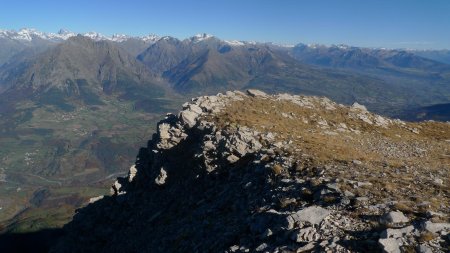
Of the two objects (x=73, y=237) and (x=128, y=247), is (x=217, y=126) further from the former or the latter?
(x=73, y=237)

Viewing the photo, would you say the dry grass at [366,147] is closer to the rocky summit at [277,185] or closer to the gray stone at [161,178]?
the rocky summit at [277,185]

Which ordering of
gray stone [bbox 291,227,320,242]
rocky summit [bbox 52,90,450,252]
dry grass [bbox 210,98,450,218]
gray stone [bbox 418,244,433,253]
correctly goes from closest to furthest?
gray stone [bbox 418,244,433,253]
gray stone [bbox 291,227,320,242]
rocky summit [bbox 52,90,450,252]
dry grass [bbox 210,98,450,218]

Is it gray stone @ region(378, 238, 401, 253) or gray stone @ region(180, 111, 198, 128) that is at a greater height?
gray stone @ region(378, 238, 401, 253)

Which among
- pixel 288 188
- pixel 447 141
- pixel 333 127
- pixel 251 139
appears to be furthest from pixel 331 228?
pixel 447 141

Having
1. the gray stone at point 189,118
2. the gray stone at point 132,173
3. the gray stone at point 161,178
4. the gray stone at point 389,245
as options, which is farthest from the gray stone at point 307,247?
the gray stone at point 132,173

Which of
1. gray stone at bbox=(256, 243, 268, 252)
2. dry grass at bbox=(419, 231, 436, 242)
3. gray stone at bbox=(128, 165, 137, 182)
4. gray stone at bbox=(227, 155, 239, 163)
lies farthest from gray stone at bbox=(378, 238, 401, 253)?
gray stone at bbox=(128, 165, 137, 182)

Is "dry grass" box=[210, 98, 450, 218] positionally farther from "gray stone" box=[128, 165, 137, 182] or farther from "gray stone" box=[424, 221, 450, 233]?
"gray stone" box=[128, 165, 137, 182]
